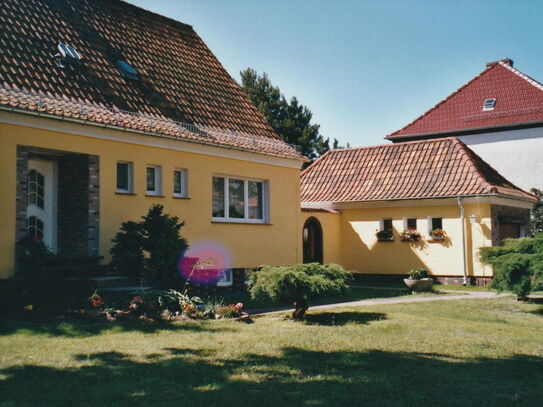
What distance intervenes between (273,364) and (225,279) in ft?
32.2

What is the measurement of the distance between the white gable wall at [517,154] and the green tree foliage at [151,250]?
23.5 metres

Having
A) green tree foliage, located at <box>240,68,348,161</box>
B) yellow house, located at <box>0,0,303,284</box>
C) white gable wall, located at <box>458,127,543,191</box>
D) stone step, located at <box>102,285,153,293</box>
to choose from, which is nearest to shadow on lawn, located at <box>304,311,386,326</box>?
stone step, located at <box>102,285,153,293</box>

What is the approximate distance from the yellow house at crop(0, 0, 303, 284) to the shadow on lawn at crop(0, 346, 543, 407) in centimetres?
604

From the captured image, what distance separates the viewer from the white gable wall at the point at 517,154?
104 ft

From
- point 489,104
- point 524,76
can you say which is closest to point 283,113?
point 489,104

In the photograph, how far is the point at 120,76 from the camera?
53.5ft

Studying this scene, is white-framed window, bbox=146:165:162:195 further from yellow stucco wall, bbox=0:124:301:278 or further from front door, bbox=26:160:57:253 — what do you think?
front door, bbox=26:160:57:253

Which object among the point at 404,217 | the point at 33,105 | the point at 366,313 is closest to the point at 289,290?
the point at 366,313

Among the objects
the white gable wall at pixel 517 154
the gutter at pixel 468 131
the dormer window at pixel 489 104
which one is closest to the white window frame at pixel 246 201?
the white gable wall at pixel 517 154

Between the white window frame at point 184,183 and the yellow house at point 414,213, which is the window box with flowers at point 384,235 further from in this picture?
the white window frame at point 184,183

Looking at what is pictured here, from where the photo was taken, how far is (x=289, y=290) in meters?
11.7

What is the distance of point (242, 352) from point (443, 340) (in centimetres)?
349

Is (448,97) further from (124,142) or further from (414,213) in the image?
(124,142)

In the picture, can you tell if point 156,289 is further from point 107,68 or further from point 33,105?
point 107,68
